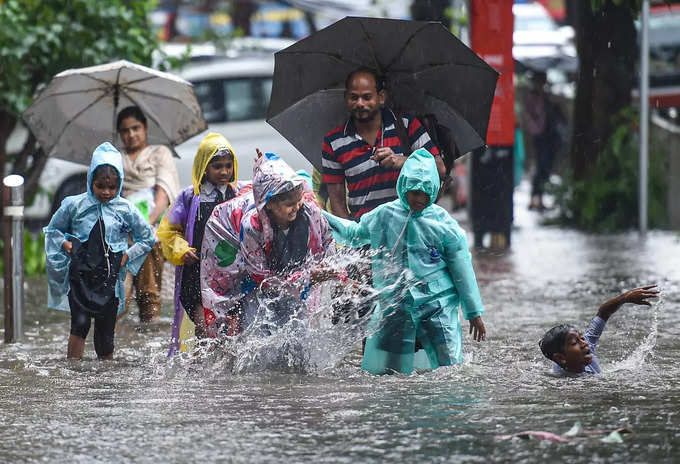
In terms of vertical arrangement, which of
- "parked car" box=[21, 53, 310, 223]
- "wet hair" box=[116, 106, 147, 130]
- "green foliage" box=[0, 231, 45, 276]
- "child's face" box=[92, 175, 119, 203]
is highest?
"parked car" box=[21, 53, 310, 223]

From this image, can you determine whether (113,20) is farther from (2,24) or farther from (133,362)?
(133,362)

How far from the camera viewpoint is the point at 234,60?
1789 cm

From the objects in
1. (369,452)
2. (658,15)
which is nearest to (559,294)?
(369,452)

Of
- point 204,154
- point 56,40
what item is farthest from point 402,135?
point 56,40

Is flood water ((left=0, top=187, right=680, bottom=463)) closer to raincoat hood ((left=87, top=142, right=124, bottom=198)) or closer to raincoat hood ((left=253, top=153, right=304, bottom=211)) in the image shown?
raincoat hood ((left=253, top=153, right=304, bottom=211))

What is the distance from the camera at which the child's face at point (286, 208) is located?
707cm

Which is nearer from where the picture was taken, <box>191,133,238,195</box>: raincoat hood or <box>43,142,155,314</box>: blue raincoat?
<box>191,133,238,195</box>: raincoat hood

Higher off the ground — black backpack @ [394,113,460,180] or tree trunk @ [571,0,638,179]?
tree trunk @ [571,0,638,179]

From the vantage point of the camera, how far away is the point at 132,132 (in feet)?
31.7

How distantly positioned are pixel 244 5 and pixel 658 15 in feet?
50.4

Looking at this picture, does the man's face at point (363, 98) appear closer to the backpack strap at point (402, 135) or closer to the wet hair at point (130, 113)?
the backpack strap at point (402, 135)

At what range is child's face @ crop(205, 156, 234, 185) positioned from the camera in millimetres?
7953

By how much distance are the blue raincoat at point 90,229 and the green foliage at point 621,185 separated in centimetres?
988

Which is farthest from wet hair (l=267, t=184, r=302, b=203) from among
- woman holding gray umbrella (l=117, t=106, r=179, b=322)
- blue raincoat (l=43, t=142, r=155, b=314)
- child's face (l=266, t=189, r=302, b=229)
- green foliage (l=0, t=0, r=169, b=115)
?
green foliage (l=0, t=0, r=169, b=115)
